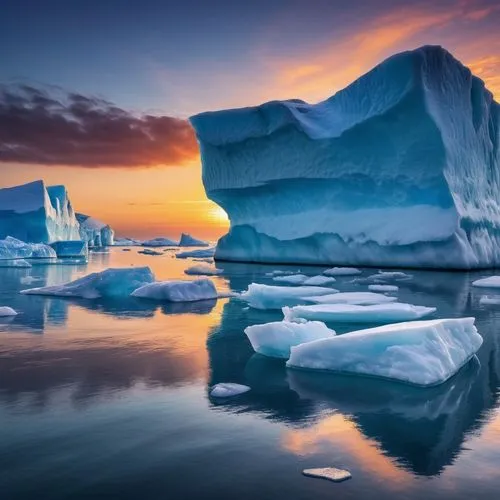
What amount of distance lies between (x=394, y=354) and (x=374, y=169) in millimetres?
16099

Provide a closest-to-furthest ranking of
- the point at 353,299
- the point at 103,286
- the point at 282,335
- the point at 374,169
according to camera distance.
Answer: the point at 282,335 → the point at 353,299 → the point at 103,286 → the point at 374,169

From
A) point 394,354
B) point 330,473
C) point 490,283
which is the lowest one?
point 330,473

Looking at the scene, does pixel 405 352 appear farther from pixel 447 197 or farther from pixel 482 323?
pixel 447 197

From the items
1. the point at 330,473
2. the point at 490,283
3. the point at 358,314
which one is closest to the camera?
the point at 330,473

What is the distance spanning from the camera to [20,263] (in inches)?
902

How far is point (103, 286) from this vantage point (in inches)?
434

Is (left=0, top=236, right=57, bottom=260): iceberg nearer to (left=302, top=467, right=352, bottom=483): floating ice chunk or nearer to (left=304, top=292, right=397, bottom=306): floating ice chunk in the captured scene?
(left=304, top=292, right=397, bottom=306): floating ice chunk

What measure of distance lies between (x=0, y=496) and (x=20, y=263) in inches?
878

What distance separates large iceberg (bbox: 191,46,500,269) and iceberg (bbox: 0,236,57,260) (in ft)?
40.5

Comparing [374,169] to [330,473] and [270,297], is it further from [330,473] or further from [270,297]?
[330,473]

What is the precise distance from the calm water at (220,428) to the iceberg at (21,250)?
24.9 metres

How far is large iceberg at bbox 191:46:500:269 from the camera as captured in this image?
18188 mm

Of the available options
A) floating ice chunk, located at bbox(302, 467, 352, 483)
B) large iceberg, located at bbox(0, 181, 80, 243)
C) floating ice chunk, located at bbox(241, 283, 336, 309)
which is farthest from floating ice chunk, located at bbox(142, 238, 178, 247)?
floating ice chunk, located at bbox(302, 467, 352, 483)

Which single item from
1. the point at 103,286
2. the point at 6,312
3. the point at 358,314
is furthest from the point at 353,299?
the point at 6,312
